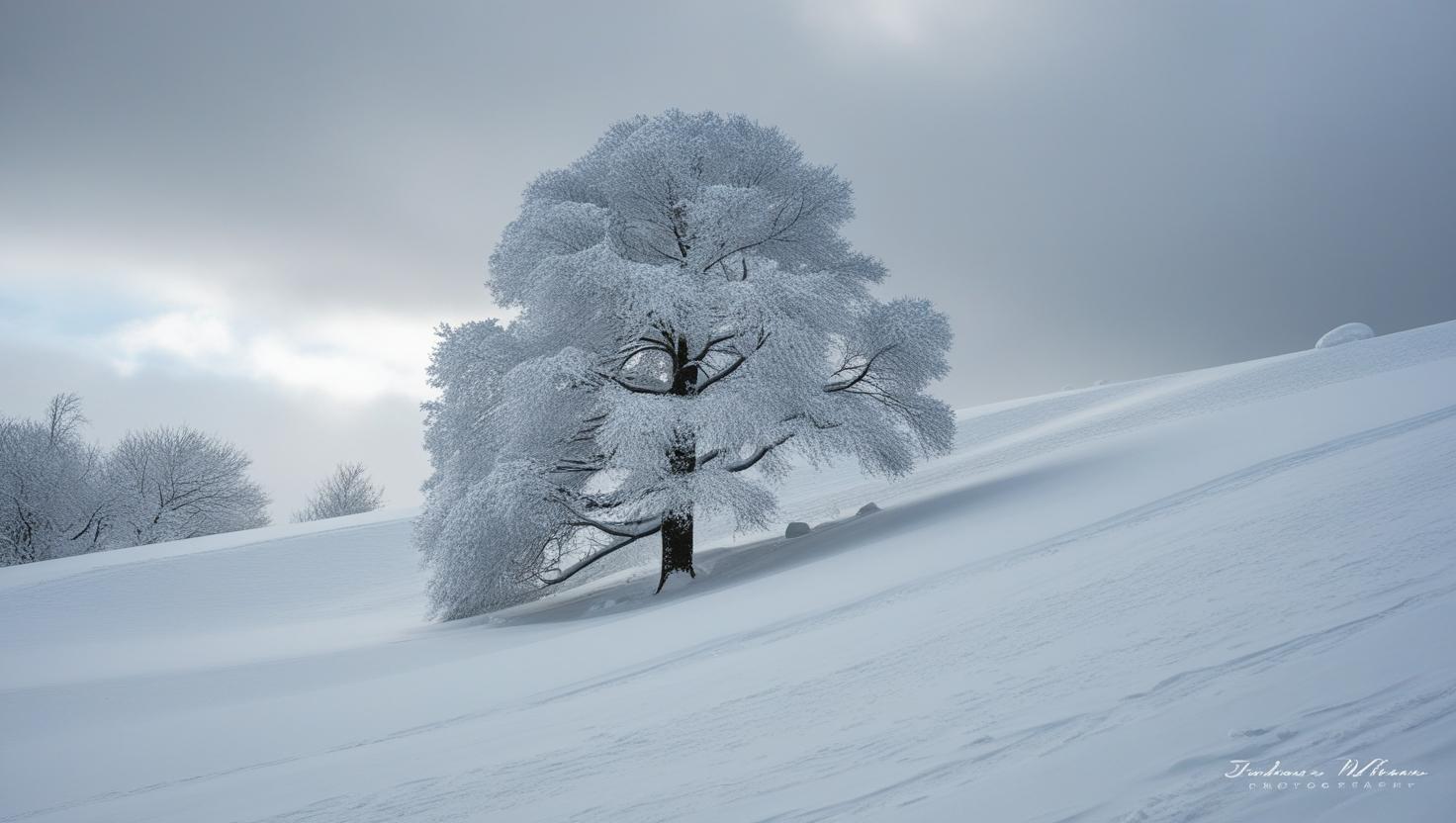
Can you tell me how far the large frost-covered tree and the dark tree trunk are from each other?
0.04 meters

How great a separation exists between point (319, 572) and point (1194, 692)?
19276 millimetres

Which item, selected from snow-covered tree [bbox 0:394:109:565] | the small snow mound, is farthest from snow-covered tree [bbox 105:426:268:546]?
the small snow mound

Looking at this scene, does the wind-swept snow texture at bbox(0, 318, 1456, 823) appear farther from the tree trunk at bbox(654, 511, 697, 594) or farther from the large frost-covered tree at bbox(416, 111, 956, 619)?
the large frost-covered tree at bbox(416, 111, 956, 619)

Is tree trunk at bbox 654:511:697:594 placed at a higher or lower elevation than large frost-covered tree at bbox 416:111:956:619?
lower

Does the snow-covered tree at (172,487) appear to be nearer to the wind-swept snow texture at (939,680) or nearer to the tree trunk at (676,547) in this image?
the wind-swept snow texture at (939,680)

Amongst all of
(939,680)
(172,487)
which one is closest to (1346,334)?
(939,680)

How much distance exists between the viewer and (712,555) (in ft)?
47.1

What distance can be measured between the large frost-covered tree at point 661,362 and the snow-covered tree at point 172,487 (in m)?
29.1

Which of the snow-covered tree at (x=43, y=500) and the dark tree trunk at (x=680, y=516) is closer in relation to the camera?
the dark tree trunk at (x=680, y=516)

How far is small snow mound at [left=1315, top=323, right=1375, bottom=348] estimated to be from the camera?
74.6 feet

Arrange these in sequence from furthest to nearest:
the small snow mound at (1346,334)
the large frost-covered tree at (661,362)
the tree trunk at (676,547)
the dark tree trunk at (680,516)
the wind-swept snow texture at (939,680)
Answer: the small snow mound at (1346,334)
the tree trunk at (676,547)
the dark tree trunk at (680,516)
the large frost-covered tree at (661,362)
the wind-swept snow texture at (939,680)

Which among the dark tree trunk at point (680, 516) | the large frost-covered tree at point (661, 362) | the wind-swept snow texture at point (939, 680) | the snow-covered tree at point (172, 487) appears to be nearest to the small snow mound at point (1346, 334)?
the wind-swept snow texture at point (939, 680)

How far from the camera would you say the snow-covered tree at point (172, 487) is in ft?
112

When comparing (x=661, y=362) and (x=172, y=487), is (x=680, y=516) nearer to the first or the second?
(x=661, y=362)
